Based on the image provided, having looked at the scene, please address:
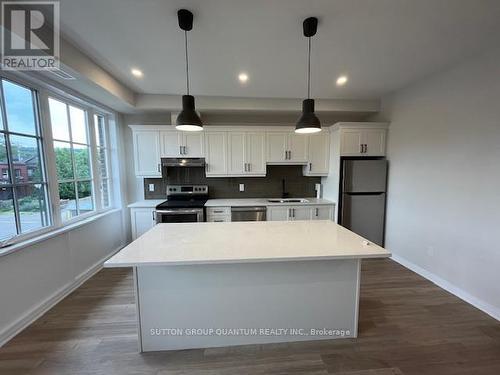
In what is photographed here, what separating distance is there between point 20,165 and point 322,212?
4035mm

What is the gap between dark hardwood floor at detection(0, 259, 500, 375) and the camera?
1643 mm

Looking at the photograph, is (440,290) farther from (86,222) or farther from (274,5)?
(86,222)

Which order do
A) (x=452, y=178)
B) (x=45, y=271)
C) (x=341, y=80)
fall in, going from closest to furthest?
(x=45, y=271) → (x=452, y=178) → (x=341, y=80)

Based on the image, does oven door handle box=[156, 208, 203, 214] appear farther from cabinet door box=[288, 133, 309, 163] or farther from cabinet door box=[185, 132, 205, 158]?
cabinet door box=[288, 133, 309, 163]

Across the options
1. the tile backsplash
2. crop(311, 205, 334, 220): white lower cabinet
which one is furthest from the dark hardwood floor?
the tile backsplash

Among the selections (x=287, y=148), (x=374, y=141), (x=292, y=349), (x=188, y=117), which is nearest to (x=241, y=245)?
(x=292, y=349)

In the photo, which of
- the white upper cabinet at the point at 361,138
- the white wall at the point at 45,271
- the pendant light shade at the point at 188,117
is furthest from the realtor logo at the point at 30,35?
the white upper cabinet at the point at 361,138

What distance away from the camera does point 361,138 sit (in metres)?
3.70

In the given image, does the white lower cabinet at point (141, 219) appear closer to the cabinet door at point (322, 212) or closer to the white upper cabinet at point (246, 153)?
the white upper cabinet at point (246, 153)

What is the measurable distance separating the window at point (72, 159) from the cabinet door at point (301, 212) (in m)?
3.26

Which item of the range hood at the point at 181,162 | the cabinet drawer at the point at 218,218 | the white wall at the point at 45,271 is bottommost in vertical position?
the white wall at the point at 45,271

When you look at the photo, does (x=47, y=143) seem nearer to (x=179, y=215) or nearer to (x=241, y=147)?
(x=179, y=215)

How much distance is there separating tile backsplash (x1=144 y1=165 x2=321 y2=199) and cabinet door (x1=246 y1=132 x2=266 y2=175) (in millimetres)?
359

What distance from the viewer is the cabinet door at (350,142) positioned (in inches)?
145
